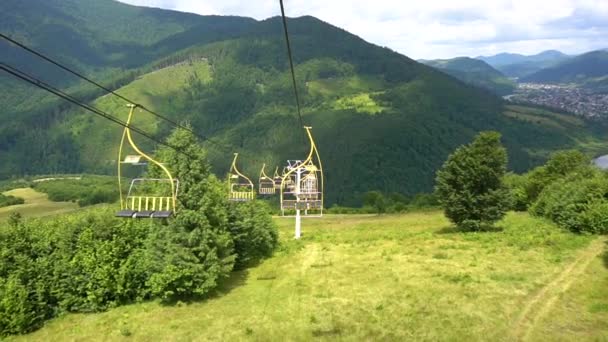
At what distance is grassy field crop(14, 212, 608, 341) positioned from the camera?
2408 cm

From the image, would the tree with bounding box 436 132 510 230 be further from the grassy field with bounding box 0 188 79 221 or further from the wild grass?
the grassy field with bounding box 0 188 79 221

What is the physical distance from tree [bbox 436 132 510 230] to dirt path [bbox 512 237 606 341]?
10.7 metres

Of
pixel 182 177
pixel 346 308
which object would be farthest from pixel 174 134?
pixel 346 308

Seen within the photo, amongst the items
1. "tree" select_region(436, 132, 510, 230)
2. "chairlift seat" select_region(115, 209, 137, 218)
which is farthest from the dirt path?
"chairlift seat" select_region(115, 209, 137, 218)

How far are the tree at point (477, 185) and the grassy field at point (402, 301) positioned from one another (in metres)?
4.48

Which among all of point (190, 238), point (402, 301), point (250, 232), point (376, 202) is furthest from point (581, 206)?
point (376, 202)

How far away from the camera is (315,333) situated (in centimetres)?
2456

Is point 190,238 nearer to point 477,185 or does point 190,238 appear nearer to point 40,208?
point 477,185

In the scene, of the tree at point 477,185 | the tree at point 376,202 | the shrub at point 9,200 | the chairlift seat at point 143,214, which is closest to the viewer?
the chairlift seat at point 143,214

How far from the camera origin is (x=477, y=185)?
158 feet

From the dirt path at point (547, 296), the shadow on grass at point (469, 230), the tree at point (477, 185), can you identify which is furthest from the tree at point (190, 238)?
the shadow on grass at point (469, 230)

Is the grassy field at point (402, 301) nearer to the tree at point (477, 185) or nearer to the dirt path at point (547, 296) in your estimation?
the dirt path at point (547, 296)

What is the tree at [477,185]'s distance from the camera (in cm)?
4738

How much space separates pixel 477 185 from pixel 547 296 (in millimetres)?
21446
